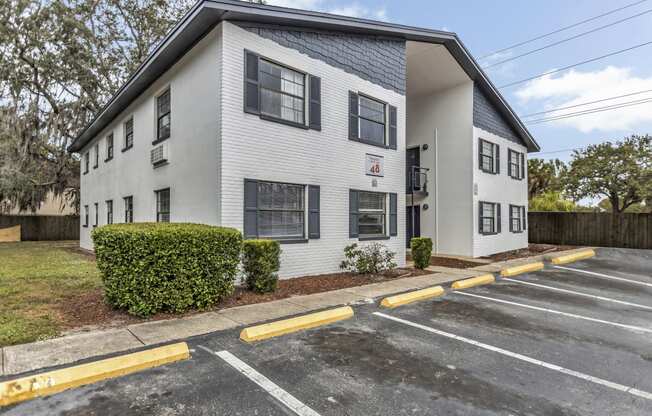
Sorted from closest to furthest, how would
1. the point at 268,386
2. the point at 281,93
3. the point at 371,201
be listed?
1. the point at 268,386
2. the point at 281,93
3. the point at 371,201

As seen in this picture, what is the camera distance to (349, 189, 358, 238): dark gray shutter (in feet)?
31.4

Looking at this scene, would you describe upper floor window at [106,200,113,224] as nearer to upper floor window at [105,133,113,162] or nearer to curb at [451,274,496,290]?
upper floor window at [105,133,113,162]

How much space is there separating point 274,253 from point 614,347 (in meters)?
5.22

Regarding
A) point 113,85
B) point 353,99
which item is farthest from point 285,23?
point 113,85

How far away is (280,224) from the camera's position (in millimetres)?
8258

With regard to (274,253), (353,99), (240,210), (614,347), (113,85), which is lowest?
(614,347)

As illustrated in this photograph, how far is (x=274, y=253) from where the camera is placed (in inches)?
270

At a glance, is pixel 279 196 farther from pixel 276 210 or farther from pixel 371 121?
pixel 371 121

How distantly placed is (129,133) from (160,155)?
150 inches

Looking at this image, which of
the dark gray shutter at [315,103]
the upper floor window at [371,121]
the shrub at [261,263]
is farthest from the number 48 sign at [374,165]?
the shrub at [261,263]

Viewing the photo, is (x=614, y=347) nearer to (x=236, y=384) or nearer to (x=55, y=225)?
(x=236, y=384)

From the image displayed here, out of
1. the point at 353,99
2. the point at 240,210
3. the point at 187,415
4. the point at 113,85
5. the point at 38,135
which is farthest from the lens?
the point at 113,85

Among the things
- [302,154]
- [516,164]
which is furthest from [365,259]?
[516,164]

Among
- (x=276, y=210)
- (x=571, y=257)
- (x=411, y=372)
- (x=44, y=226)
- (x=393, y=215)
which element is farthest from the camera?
(x=44, y=226)
